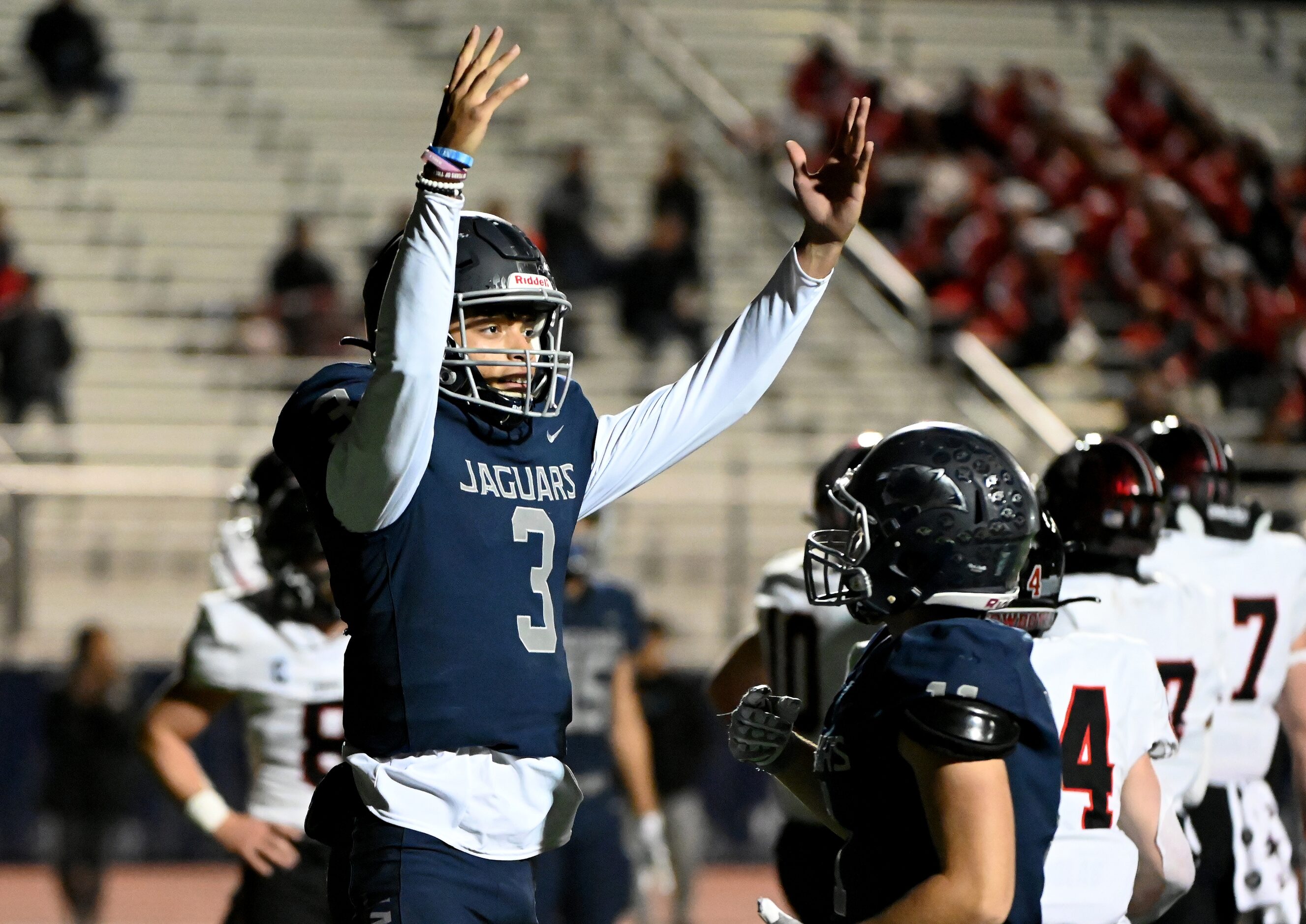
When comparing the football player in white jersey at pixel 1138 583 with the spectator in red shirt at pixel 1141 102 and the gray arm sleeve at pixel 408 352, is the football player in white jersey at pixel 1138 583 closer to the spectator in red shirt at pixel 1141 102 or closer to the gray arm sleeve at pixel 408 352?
the gray arm sleeve at pixel 408 352

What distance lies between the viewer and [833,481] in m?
5.05

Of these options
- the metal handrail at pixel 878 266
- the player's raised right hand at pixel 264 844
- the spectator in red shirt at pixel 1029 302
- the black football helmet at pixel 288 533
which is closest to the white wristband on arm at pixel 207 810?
the player's raised right hand at pixel 264 844

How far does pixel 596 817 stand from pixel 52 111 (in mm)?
10547

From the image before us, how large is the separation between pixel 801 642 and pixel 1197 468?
4.12 feet

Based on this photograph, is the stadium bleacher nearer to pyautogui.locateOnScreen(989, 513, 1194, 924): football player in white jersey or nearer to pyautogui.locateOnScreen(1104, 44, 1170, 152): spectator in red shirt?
pyautogui.locateOnScreen(1104, 44, 1170, 152): spectator in red shirt

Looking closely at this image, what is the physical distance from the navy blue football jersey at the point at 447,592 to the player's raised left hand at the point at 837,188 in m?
0.72

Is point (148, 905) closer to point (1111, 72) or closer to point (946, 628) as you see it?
point (946, 628)

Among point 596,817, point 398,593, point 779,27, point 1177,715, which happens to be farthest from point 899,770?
point 779,27

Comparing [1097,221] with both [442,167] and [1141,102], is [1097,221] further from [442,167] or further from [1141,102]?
[442,167]

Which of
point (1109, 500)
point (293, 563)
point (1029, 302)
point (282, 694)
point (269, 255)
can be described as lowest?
point (282, 694)

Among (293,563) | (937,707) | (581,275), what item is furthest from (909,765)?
(581,275)

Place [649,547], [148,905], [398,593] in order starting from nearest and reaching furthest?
1. [398,593]
2. [148,905]
3. [649,547]

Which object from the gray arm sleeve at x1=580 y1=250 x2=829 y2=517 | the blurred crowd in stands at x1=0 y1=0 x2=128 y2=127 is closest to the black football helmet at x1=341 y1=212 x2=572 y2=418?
the gray arm sleeve at x1=580 y1=250 x2=829 y2=517

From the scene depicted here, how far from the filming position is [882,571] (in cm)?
287
